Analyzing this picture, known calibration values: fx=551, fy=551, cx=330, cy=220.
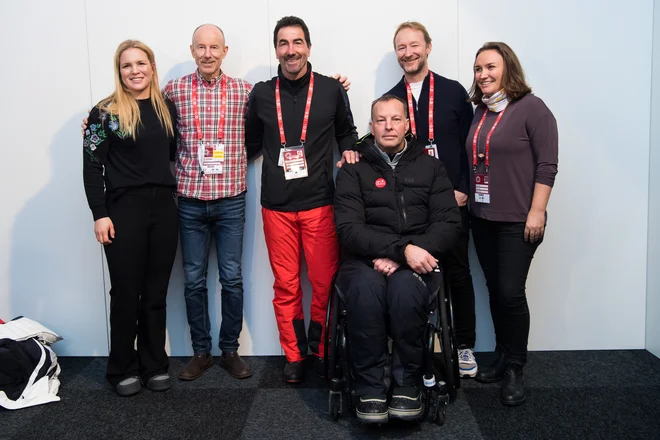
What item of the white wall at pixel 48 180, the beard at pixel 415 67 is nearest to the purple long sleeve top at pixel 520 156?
the beard at pixel 415 67

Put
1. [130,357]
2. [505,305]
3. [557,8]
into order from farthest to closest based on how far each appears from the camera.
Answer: [557,8]
[130,357]
[505,305]

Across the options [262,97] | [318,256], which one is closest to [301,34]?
[262,97]

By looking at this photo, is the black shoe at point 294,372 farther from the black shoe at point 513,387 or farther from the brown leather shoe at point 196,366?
the black shoe at point 513,387

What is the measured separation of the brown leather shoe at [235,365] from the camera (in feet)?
9.37

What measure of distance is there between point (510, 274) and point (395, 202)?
0.63m

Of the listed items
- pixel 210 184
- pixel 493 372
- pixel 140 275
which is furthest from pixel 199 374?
pixel 493 372

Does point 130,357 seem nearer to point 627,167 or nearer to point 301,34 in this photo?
point 301,34

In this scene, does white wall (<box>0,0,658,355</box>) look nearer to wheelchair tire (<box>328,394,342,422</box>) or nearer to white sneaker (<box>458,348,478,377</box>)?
white sneaker (<box>458,348,478,377</box>)

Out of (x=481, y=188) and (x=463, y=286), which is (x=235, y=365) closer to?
(x=463, y=286)

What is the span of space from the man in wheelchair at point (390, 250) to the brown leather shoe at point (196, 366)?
100cm

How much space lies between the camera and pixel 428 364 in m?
2.24

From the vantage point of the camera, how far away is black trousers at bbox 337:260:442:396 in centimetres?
220

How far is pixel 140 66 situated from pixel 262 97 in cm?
59

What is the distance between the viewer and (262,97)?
9.05 ft
